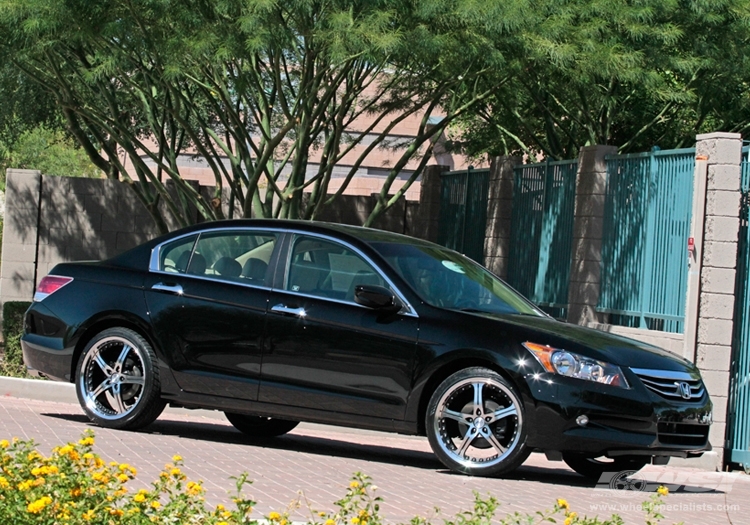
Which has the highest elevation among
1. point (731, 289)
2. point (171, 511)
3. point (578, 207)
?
point (578, 207)

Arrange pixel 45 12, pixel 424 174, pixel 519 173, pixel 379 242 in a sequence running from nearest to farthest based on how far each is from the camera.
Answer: pixel 379 242 → pixel 45 12 → pixel 519 173 → pixel 424 174

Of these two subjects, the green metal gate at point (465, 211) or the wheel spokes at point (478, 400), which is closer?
the wheel spokes at point (478, 400)

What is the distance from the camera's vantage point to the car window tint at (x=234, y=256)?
9250mm

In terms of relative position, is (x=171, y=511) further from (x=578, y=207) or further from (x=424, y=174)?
(x=424, y=174)

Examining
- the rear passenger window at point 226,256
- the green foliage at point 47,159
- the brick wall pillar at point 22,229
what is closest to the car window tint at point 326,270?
the rear passenger window at point 226,256

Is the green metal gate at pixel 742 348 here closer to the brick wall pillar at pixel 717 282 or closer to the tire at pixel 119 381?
the brick wall pillar at pixel 717 282

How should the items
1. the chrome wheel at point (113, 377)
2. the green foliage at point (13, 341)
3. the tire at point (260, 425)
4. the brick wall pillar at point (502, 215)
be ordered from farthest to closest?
the brick wall pillar at point (502, 215) → the green foliage at point (13, 341) → the tire at point (260, 425) → the chrome wheel at point (113, 377)

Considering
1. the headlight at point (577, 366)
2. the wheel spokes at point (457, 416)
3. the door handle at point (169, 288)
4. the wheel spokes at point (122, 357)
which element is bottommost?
the wheel spokes at point (457, 416)

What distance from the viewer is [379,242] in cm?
919

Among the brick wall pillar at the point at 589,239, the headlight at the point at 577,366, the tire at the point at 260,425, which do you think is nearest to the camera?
the headlight at the point at 577,366

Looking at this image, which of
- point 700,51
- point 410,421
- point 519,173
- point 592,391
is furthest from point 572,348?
point 700,51

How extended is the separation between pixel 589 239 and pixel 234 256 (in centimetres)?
609

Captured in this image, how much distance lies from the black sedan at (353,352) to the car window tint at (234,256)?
0.01 meters

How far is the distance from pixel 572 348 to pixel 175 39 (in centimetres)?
743
